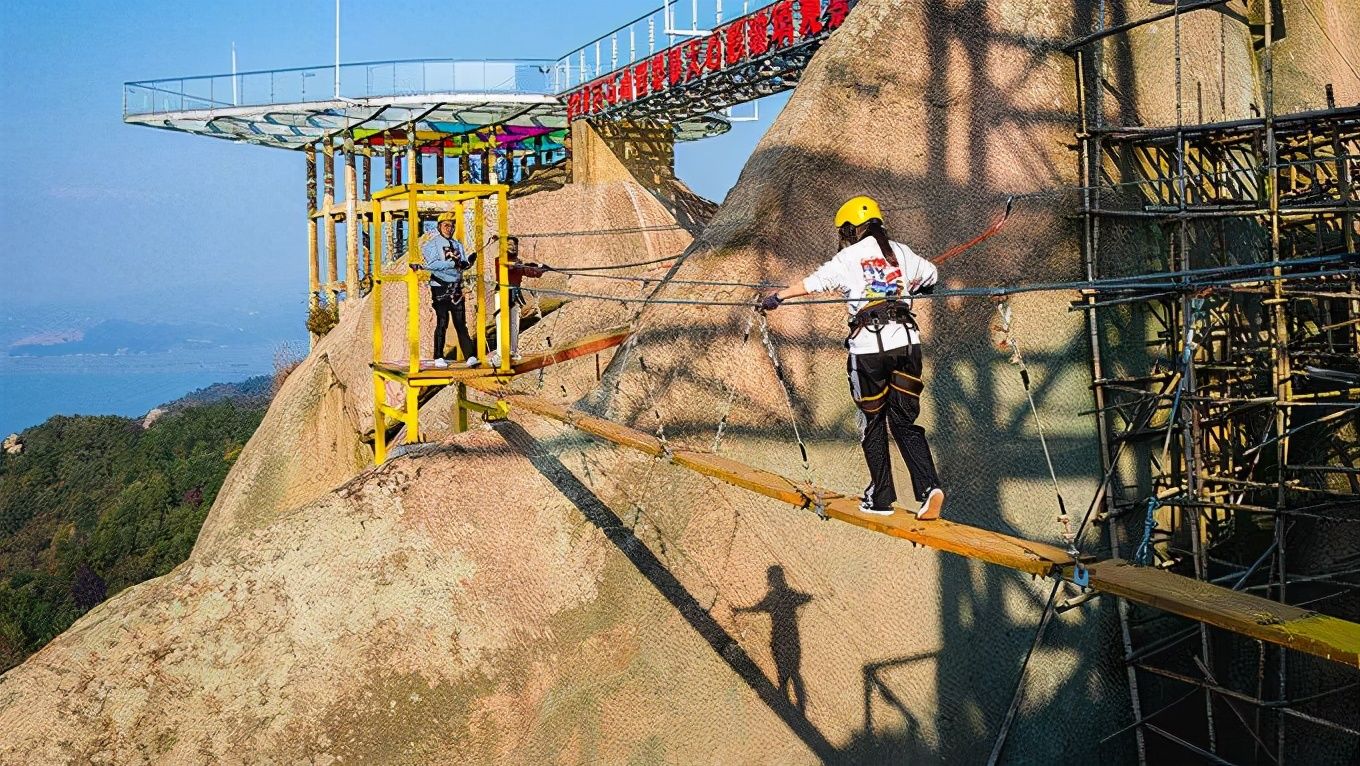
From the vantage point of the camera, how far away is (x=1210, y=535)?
10.2m

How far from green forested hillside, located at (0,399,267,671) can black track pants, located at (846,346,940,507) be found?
2706 cm

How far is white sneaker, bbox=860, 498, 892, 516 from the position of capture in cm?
600

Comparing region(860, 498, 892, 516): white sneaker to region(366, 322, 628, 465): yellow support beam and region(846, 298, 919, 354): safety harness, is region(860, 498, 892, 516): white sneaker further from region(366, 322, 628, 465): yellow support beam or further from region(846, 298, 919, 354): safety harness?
region(366, 322, 628, 465): yellow support beam

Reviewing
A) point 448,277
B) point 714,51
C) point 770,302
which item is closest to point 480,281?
point 448,277

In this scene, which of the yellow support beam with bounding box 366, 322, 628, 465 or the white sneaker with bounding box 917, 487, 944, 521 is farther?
the yellow support beam with bounding box 366, 322, 628, 465

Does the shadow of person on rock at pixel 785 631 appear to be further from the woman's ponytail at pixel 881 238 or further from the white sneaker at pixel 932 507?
the woman's ponytail at pixel 881 238

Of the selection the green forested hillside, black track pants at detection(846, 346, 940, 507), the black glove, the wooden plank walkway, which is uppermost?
the black glove

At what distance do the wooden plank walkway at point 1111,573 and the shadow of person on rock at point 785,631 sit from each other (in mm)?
1874

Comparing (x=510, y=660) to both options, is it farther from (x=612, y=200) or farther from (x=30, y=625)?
(x=30, y=625)

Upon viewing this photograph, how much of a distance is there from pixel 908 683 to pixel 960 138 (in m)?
4.49

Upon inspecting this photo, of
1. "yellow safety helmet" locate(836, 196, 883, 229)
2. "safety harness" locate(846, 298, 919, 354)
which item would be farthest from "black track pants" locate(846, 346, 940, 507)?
"yellow safety helmet" locate(836, 196, 883, 229)

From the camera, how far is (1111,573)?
516 centimetres

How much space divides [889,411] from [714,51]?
53.0 feet

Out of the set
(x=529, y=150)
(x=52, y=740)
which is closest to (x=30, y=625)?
(x=529, y=150)
